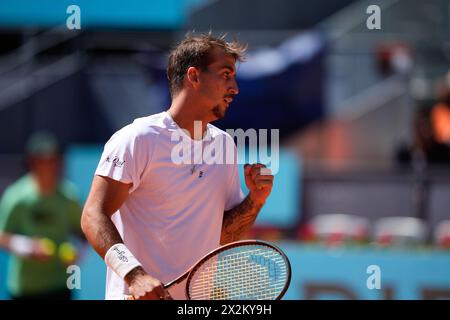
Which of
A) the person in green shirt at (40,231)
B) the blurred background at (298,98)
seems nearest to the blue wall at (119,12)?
the blurred background at (298,98)

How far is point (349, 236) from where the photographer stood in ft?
25.7

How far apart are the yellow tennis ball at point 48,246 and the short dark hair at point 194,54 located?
10.7 ft

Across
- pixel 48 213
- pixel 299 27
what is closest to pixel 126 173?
pixel 48 213

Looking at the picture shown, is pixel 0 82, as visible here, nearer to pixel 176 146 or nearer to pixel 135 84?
pixel 135 84

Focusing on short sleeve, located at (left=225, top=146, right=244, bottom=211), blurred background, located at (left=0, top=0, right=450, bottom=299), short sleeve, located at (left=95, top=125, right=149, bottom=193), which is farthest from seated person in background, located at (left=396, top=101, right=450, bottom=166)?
short sleeve, located at (left=95, top=125, right=149, bottom=193)

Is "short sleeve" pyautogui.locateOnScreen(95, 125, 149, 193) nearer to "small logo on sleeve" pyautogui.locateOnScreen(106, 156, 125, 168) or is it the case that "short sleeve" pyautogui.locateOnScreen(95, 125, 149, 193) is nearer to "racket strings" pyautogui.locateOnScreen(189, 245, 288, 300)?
"small logo on sleeve" pyautogui.locateOnScreen(106, 156, 125, 168)

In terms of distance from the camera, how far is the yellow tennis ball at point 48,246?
628 cm

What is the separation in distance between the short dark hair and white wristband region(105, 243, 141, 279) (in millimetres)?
749

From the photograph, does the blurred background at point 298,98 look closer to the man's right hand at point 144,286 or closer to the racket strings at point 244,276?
the racket strings at point 244,276

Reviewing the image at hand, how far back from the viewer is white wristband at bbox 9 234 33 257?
6.22 metres

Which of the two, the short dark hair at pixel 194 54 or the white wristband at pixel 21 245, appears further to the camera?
the white wristband at pixel 21 245

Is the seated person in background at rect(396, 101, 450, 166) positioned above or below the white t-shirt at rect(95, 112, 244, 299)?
above

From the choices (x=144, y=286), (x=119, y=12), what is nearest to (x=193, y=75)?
(x=144, y=286)
